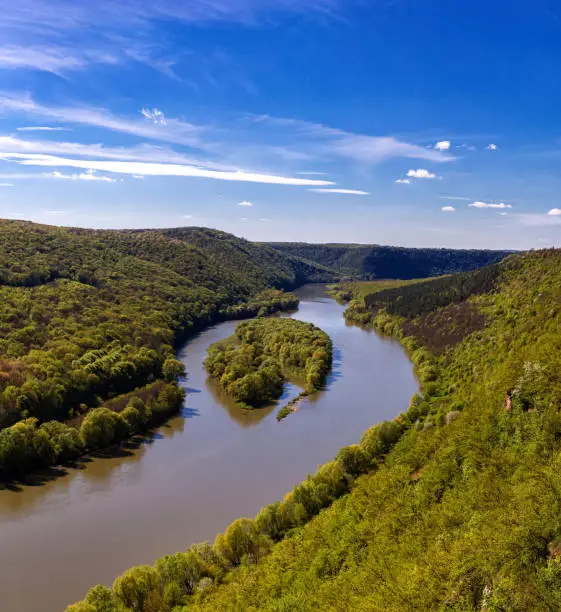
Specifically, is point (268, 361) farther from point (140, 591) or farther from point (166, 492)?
point (140, 591)

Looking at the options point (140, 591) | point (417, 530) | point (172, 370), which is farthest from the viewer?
point (172, 370)

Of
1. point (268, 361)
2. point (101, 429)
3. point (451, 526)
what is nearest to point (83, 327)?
point (268, 361)

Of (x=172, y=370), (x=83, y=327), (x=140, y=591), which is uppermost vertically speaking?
(x=83, y=327)

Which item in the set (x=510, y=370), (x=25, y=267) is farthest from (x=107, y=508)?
(x=25, y=267)

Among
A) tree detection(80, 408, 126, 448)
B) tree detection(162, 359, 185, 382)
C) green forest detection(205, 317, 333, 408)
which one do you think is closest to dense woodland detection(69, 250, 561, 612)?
Answer: tree detection(80, 408, 126, 448)

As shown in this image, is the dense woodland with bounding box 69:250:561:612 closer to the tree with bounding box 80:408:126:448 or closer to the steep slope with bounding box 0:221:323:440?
the tree with bounding box 80:408:126:448

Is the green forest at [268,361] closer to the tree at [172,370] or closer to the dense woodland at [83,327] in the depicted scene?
the tree at [172,370]

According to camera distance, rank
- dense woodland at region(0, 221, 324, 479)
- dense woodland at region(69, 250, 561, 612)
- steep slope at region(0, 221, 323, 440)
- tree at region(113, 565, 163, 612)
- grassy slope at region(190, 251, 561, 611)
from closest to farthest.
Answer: grassy slope at region(190, 251, 561, 611) → dense woodland at region(69, 250, 561, 612) → tree at region(113, 565, 163, 612) → dense woodland at region(0, 221, 324, 479) → steep slope at region(0, 221, 323, 440)
